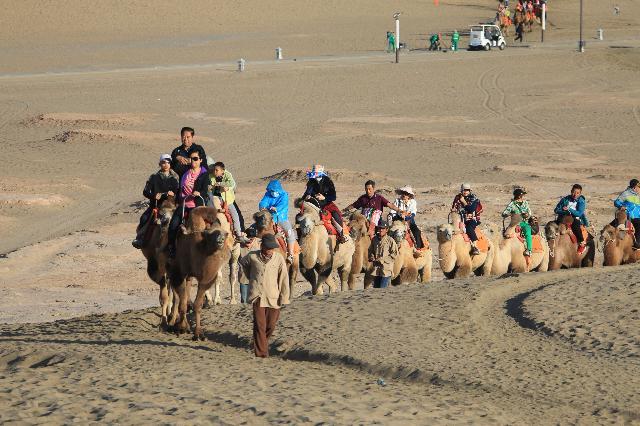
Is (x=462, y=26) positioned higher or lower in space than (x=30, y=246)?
higher

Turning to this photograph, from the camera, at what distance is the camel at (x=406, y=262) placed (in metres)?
19.7

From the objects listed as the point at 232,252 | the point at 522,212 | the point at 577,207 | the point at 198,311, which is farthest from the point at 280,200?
the point at 577,207

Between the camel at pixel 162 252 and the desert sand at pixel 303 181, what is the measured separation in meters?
0.40

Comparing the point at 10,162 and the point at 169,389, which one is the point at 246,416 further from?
the point at 10,162

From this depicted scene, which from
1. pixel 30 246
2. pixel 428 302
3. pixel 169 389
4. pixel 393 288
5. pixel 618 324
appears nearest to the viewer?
pixel 169 389

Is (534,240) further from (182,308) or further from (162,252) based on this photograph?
(182,308)

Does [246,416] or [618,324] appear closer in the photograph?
[246,416]

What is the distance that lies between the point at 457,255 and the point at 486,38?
52.5 metres

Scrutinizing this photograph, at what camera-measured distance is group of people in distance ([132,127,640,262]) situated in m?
16.1

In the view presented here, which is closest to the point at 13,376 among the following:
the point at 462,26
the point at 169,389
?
the point at 169,389

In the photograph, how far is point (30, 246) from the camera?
84.9 ft

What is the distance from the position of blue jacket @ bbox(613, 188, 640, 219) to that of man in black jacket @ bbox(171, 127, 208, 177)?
878cm

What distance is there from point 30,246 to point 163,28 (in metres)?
60.6

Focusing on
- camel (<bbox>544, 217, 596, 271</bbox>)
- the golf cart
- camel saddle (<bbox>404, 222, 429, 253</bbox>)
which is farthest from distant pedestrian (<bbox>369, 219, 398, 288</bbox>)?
the golf cart
